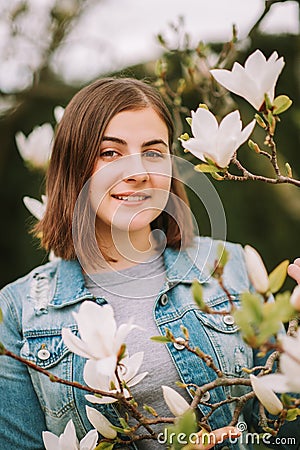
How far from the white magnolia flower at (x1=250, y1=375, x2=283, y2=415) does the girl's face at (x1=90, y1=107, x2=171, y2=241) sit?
377 millimetres

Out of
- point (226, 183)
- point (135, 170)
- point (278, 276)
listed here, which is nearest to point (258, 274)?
point (278, 276)

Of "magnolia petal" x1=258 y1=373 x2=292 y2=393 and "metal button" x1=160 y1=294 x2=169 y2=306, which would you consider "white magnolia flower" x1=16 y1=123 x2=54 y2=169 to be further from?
"magnolia petal" x1=258 y1=373 x2=292 y2=393

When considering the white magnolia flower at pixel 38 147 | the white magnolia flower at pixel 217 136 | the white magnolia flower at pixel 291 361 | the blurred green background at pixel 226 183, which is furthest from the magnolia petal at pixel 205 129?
the blurred green background at pixel 226 183

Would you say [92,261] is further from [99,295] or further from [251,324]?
[251,324]

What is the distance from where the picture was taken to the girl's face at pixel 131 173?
981mm

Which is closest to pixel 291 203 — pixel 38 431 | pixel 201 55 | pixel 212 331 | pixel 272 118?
pixel 201 55

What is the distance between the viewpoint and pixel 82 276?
1.17 m

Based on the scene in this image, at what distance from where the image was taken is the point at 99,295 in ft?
3.79

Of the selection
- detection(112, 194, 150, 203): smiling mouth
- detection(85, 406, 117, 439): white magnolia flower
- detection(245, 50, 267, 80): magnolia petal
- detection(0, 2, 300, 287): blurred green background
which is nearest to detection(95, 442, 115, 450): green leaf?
detection(85, 406, 117, 439): white magnolia flower

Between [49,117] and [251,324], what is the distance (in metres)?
2.32

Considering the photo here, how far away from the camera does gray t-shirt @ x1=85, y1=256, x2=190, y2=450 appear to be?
1060 millimetres

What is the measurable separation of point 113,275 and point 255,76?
51 centimetres

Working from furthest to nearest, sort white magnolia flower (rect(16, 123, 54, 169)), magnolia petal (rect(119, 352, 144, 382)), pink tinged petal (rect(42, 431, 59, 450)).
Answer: white magnolia flower (rect(16, 123, 54, 169)) → pink tinged petal (rect(42, 431, 59, 450)) → magnolia petal (rect(119, 352, 144, 382))

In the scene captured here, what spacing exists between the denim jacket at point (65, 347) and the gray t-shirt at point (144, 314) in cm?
2
